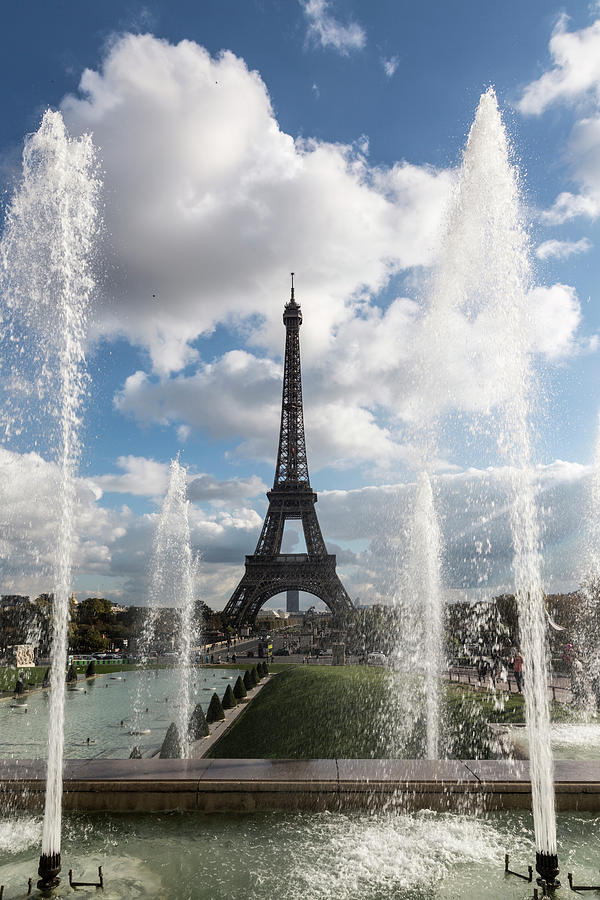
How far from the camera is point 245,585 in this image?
72.8m

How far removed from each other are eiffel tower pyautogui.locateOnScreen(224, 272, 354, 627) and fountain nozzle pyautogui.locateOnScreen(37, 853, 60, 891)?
213 ft

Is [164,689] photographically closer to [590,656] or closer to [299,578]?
[590,656]

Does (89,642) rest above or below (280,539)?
below

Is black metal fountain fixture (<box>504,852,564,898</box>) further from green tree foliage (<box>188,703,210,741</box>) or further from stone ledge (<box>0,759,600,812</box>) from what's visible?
green tree foliage (<box>188,703,210,741</box>)

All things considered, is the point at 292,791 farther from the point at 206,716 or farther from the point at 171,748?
the point at 206,716

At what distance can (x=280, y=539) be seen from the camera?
78.6 meters

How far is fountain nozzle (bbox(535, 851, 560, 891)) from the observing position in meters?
6.50

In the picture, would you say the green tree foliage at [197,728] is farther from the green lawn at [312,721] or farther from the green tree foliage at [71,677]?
the green tree foliage at [71,677]

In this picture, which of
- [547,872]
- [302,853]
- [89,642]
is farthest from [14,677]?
[547,872]

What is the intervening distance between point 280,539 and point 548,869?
72602 millimetres

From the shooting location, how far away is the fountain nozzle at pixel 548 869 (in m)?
6.50

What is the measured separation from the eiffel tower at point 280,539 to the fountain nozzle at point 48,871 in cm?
6502

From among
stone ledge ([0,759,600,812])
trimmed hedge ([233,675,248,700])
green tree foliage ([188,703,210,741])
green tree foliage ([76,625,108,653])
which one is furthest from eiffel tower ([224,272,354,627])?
stone ledge ([0,759,600,812])

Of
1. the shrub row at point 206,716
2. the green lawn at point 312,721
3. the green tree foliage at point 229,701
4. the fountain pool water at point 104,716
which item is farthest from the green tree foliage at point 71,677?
the green lawn at point 312,721
